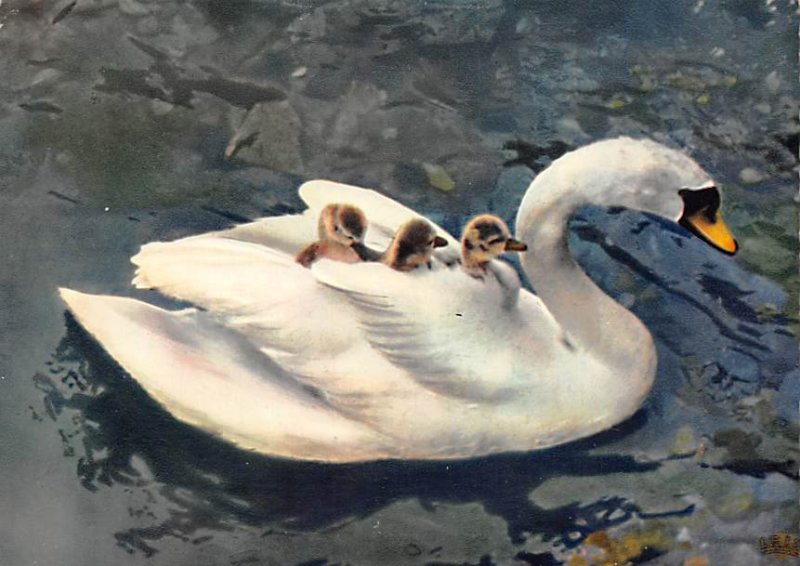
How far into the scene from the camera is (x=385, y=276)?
→ 6.14 ft

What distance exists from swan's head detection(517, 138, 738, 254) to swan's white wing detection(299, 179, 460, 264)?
23 centimetres

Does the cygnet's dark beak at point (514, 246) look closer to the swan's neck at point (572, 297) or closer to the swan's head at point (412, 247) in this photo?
the swan's neck at point (572, 297)

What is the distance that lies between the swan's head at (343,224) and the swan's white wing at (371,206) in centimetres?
2

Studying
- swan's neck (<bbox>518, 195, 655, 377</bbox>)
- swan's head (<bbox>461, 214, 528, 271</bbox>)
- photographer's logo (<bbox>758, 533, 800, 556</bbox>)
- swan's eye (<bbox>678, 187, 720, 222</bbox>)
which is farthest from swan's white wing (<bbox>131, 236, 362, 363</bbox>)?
photographer's logo (<bbox>758, 533, 800, 556</bbox>)

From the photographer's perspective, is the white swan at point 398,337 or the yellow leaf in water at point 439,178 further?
the yellow leaf in water at point 439,178

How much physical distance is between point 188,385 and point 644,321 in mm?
1022

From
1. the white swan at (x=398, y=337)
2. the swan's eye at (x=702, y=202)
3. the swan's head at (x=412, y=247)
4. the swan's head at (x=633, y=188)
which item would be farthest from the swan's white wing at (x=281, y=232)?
the swan's eye at (x=702, y=202)

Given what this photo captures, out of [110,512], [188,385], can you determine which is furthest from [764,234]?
[110,512]

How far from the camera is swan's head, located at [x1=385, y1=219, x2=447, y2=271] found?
1882 mm

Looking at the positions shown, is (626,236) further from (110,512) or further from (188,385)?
(110,512)

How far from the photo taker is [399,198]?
200 cm

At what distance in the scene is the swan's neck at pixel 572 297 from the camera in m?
1.93

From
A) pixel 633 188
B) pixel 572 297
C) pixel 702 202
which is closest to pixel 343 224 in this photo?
pixel 572 297

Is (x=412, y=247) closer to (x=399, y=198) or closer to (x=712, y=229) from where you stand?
(x=399, y=198)
